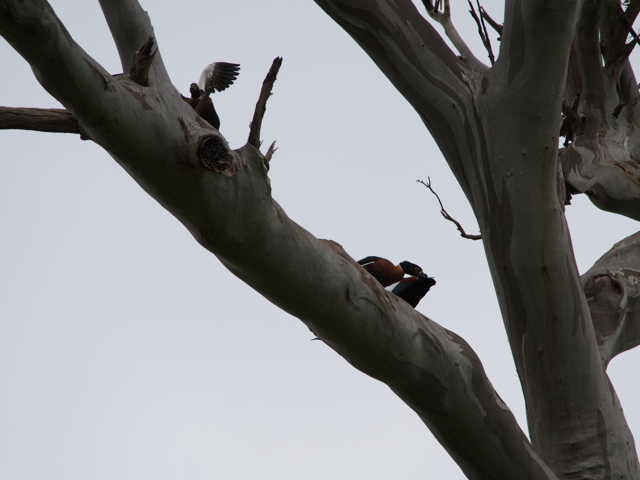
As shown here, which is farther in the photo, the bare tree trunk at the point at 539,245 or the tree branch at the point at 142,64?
the bare tree trunk at the point at 539,245

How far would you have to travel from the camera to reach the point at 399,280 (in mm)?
4594

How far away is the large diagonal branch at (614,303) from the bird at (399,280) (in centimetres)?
120

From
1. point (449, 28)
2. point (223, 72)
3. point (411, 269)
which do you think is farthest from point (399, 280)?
point (223, 72)

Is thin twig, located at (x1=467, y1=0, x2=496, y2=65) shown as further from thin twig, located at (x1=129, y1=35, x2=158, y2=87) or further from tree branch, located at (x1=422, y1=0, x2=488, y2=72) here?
thin twig, located at (x1=129, y1=35, x2=158, y2=87)

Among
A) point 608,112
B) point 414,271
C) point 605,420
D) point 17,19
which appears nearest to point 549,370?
point 605,420

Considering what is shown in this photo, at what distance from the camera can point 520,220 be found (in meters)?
2.40

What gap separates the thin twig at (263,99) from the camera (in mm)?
1637

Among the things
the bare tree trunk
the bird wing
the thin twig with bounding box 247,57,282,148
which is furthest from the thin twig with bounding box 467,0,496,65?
the bird wing

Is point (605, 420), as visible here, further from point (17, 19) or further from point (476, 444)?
point (17, 19)

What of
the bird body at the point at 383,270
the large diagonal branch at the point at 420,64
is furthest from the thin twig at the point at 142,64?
the bird body at the point at 383,270

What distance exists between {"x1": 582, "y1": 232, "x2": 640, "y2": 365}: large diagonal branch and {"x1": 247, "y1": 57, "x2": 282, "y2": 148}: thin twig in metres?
2.00

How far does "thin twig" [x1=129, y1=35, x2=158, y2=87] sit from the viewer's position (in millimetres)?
1620

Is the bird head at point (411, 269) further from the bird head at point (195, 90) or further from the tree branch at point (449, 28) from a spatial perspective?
the bird head at point (195, 90)

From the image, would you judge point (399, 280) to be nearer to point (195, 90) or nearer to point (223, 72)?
point (195, 90)
